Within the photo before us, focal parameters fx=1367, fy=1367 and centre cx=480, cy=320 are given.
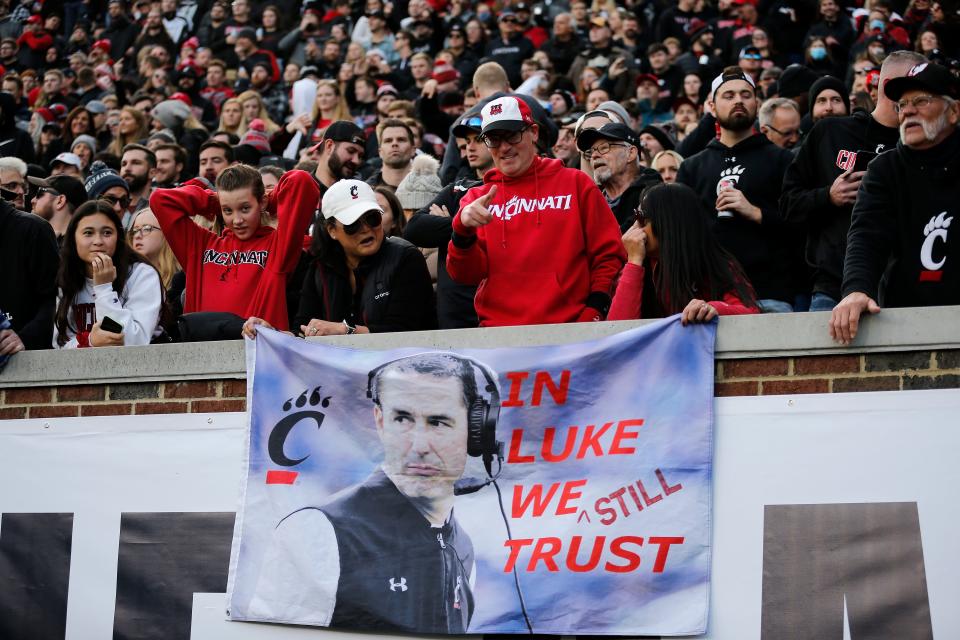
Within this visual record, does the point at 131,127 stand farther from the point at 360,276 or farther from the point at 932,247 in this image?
the point at 932,247

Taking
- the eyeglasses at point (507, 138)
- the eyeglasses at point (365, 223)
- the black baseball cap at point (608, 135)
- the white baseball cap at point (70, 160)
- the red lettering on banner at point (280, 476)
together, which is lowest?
the red lettering on banner at point (280, 476)

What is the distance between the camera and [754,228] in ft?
22.6

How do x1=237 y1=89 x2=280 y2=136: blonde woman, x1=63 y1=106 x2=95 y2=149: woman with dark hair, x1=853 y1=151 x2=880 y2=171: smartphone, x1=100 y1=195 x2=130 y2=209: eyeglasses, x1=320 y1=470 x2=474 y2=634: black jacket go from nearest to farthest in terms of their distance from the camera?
x1=320 y1=470 x2=474 y2=634: black jacket, x1=853 y1=151 x2=880 y2=171: smartphone, x1=100 y1=195 x2=130 y2=209: eyeglasses, x1=237 y1=89 x2=280 y2=136: blonde woman, x1=63 y1=106 x2=95 y2=149: woman with dark hair

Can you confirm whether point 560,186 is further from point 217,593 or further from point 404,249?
point 217,593

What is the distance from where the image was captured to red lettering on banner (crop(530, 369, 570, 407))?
576 cm

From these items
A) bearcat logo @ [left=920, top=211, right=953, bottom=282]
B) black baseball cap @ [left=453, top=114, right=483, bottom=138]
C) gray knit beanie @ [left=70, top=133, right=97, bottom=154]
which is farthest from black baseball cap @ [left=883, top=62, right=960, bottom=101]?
gray knit beanie @ [left=70, top=133, right=97, bottom=154]

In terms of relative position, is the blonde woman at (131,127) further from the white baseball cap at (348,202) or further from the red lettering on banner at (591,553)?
the red lettering on banner at (591,553)

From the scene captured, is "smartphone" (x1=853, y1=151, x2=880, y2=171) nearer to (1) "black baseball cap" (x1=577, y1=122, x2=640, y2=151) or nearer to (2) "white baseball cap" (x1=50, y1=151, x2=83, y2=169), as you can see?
(1) "black baseball cap" (x1=577, y1=122, x2=640, y2=151)

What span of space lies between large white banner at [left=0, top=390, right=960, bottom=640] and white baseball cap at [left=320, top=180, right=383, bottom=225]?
3.49 ft

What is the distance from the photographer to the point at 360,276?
21.9 ft

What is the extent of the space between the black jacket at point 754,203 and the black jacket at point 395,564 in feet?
6.75

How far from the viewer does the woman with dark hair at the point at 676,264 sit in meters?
5.79

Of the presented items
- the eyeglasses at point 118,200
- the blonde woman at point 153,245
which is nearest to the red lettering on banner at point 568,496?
the blonde woman at point 153,245

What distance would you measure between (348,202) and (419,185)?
2260mm
